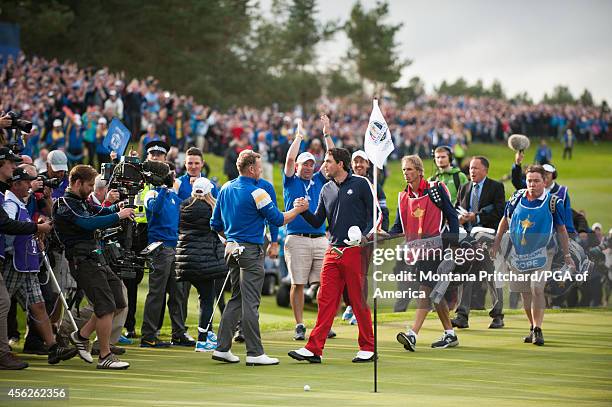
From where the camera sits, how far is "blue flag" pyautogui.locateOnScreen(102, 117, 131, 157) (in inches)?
485

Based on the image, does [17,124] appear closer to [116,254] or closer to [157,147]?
[157,147]

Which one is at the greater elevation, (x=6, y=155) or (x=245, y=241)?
(x=6, y=155)

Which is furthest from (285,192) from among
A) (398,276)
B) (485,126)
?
(485,126)

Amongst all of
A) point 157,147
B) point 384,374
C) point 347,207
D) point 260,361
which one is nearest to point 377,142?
point 347,207

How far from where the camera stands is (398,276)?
12336mm

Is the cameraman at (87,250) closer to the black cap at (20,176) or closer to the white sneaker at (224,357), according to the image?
the black cap at (20,176)

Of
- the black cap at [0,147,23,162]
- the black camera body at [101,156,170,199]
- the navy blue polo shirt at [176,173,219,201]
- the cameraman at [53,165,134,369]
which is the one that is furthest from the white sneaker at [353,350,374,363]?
the black cap at [0,147,23,162]

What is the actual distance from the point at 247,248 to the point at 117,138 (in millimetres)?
2286

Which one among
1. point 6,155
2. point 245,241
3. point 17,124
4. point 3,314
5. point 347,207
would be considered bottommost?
point 3,314

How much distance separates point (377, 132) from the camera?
34.8 feet

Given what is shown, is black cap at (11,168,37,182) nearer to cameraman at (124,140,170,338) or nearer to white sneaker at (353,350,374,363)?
cameraman at (124,140,170,338)

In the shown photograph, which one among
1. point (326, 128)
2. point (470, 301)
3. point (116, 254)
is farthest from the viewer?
point (470, 301)

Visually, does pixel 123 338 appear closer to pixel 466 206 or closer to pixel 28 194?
pixel 28 194

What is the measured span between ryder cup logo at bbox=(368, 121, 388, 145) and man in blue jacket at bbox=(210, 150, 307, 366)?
4.00ft
